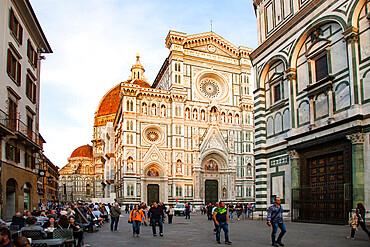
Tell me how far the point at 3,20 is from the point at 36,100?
31.4 feet

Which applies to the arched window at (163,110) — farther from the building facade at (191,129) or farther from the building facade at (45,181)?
the building facade at (45,181)

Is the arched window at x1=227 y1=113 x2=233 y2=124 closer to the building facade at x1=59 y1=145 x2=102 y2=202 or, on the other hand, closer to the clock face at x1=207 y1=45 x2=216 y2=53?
the clock face at x1=207 y1=45 x2=216 y2=53

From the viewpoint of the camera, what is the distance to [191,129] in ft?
180

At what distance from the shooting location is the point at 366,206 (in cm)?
1648

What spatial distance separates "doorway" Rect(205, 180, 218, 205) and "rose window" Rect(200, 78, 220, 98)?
12.7 m

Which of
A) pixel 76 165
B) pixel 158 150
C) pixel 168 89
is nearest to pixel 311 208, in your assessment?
pixel 158 150

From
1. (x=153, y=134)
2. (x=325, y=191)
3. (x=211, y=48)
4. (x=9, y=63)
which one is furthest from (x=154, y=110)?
(x=325, y=191)

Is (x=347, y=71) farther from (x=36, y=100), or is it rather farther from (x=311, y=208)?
(x=36, y=100)

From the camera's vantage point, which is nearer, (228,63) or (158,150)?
(158,150)

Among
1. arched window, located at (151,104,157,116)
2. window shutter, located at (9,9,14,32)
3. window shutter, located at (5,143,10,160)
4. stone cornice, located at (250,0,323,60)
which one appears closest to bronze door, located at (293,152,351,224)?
stone cornice, located at (250,0,323,60)

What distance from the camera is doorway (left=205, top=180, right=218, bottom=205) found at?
5431 centimetres

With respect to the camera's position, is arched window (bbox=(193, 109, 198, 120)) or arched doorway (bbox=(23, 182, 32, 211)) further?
arched window (bbox=(193, 109, 198, 120))

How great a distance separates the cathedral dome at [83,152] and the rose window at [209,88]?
61823 millimetres

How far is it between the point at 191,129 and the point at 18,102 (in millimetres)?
33601
